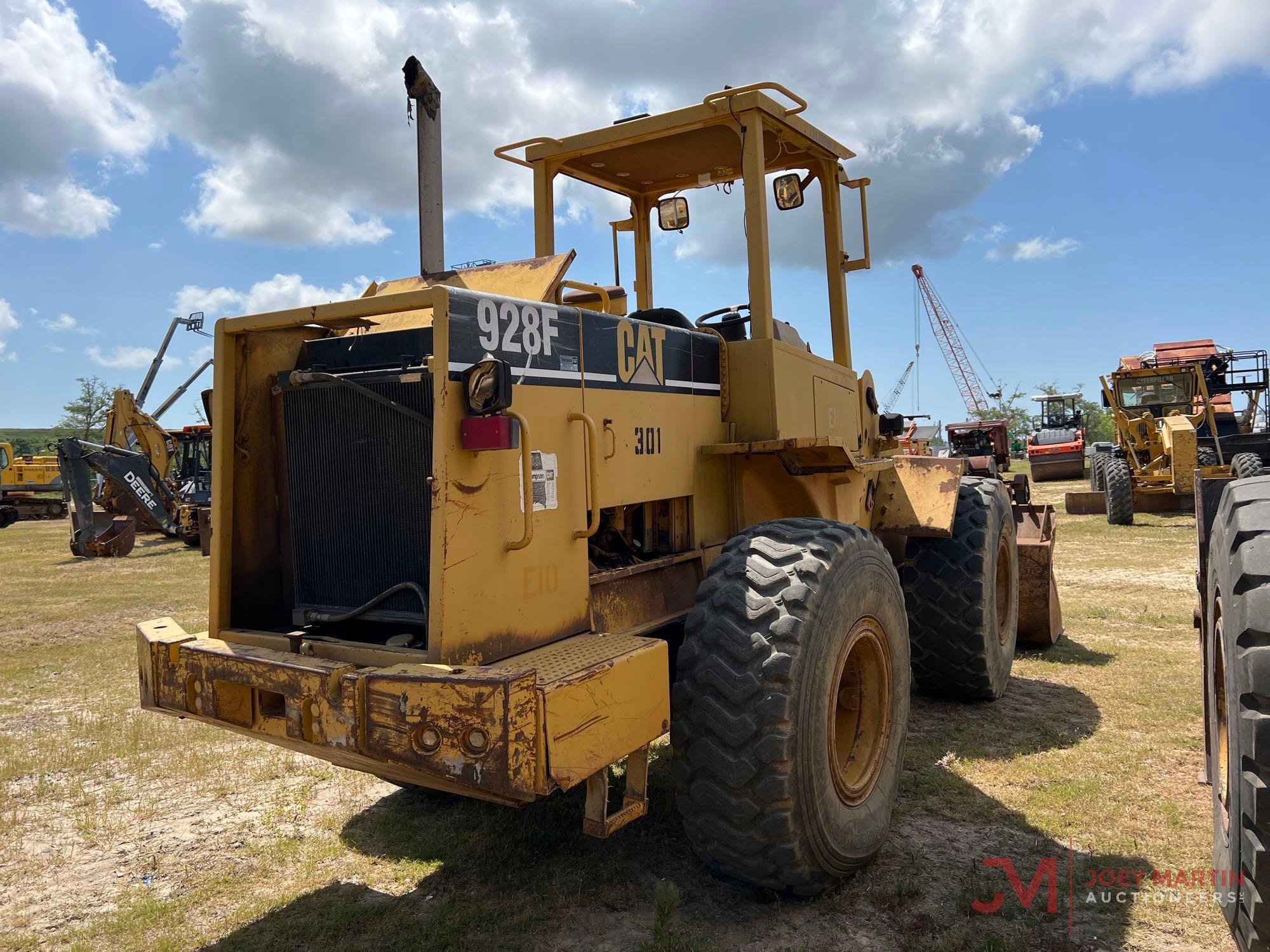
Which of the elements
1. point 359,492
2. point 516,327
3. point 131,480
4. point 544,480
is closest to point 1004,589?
point 544,480

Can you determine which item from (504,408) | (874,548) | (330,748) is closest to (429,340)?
(504,408)

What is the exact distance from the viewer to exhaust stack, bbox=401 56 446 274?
14.1ft

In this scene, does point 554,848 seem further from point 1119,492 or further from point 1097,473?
point 1097,473

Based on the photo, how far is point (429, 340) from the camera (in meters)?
3.38

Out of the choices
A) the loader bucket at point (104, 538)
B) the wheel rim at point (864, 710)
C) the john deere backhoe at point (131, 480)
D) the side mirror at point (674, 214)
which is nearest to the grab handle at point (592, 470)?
the wheel rim at point (864, 710)

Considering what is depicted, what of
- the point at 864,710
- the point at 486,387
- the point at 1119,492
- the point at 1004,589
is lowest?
the point at 864,710

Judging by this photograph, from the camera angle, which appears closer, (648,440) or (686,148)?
(648,440)

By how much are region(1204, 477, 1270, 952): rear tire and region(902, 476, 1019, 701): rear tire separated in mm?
2624

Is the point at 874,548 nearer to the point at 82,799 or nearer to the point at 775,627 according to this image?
the point at 775,627

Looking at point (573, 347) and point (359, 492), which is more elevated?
point (573, 347)

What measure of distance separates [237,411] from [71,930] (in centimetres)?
201

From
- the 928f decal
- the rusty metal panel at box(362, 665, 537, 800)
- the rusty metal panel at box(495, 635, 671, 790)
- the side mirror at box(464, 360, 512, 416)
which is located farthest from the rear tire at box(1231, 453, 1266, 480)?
the rusty metal panel at box(362, 665, 537, 800)

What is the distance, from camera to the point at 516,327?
3.15 meters

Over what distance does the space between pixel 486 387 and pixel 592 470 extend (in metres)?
0.64
